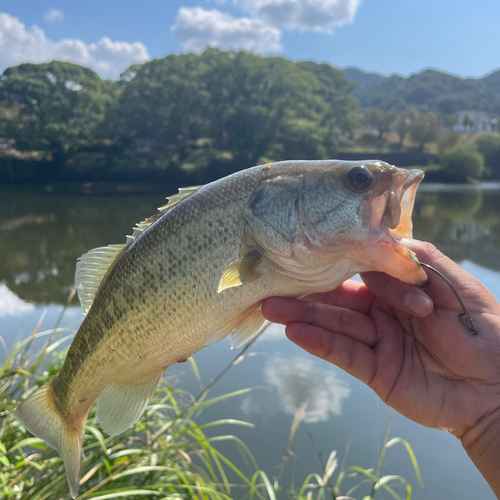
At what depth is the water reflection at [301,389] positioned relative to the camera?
194 inches

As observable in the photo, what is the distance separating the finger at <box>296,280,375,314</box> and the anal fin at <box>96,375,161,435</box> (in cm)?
103

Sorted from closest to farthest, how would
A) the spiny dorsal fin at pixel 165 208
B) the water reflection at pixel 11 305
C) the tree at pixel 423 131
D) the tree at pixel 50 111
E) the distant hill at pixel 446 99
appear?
the spiny dorsal fin at pixel 165 208 → the water reflection at pixel 11 305 → the tree at pixel 50 111 → the tree at pixel 423 131 → the distant hill at pixel 446 99

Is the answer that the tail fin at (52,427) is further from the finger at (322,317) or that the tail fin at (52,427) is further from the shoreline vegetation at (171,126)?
the shoreline vegetation at (171,126)

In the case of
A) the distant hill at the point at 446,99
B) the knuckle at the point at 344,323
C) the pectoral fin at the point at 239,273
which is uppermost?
the distant hill at the point at 446,99

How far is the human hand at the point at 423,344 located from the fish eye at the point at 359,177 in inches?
16.6

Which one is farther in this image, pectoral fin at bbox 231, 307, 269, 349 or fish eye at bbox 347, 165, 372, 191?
pectoral fin at bbox 231, 307, 269, 349

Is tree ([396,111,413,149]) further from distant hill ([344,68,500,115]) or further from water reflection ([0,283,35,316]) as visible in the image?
distant hill ([344,68,500,115])

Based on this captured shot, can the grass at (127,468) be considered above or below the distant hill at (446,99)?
below

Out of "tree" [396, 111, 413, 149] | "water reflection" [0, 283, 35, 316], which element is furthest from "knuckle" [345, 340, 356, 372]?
"tree" [396, 111, 413, 149]

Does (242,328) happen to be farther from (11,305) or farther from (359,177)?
(11,305)

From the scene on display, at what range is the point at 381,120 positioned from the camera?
6147cm

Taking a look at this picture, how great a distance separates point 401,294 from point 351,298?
1.60ft

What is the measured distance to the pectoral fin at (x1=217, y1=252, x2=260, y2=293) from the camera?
1.68 m

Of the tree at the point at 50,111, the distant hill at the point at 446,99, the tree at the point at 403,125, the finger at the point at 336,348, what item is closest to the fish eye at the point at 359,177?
the finger at the point at 336,348
